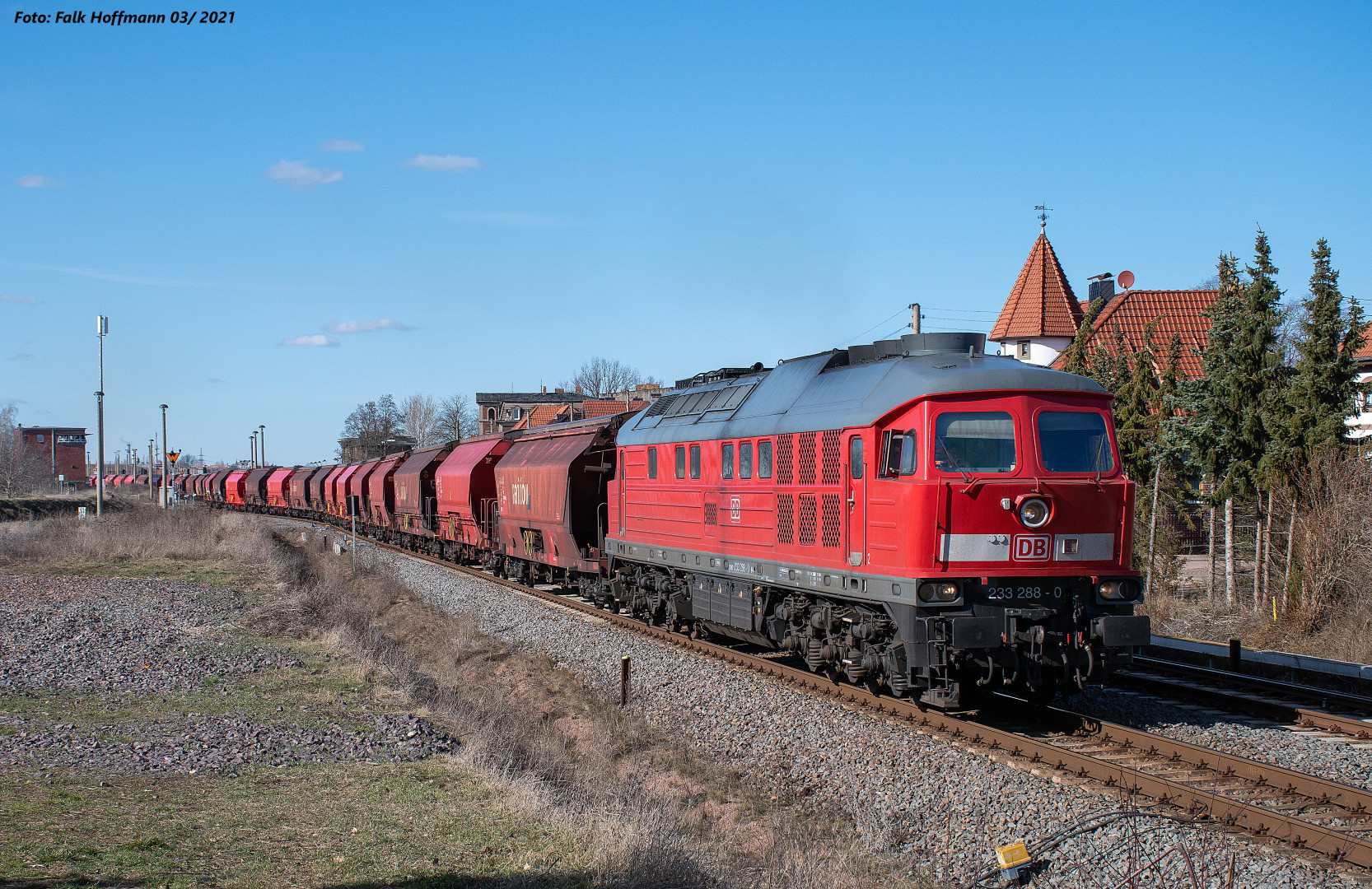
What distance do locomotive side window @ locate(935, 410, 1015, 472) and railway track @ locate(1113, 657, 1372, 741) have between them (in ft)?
13.7

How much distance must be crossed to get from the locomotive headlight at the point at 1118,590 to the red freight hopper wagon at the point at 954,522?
0.02 metres

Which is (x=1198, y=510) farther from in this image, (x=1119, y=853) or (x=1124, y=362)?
(x=1119, y=853)

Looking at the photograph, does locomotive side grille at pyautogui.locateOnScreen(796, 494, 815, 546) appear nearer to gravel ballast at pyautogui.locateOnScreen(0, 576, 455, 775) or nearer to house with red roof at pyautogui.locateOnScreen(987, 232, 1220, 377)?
gravel ballast at pyautogui.locateOnScreen(0, 576, 455, 775)

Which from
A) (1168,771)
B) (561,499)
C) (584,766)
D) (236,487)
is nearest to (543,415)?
(236,487)

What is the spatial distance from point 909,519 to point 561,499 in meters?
12.7

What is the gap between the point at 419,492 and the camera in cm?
3759

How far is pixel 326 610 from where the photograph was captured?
20875 millimetres

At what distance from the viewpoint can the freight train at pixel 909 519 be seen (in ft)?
34.0

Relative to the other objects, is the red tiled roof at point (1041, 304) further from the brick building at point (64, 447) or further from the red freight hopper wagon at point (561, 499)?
the brick building at point (64, 447)

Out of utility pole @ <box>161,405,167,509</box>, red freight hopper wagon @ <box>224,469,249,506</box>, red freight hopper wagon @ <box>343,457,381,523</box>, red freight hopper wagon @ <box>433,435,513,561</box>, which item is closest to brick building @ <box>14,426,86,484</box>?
red freight hopper wagon @ <box>224,469,249,506</box>

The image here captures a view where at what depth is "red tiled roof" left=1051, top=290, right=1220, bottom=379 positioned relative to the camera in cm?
4225

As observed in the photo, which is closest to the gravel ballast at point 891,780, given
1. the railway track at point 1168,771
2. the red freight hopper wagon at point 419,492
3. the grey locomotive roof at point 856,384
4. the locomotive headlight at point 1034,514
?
the railway track at point 1168,771

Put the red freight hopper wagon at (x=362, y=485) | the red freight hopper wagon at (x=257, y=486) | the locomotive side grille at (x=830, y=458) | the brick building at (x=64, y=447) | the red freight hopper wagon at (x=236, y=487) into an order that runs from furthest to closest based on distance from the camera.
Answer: the brick building at (x=64, y=447)
the red freight hopper wagon at (x=236, y=487)
the red freight hopper wagon at (x=257, y=486)
the red freight hopper wagon at (x=362, y=485)
the locomotive side grille at (x=830, y=458)

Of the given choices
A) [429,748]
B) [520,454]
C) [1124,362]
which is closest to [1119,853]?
[429,748]
